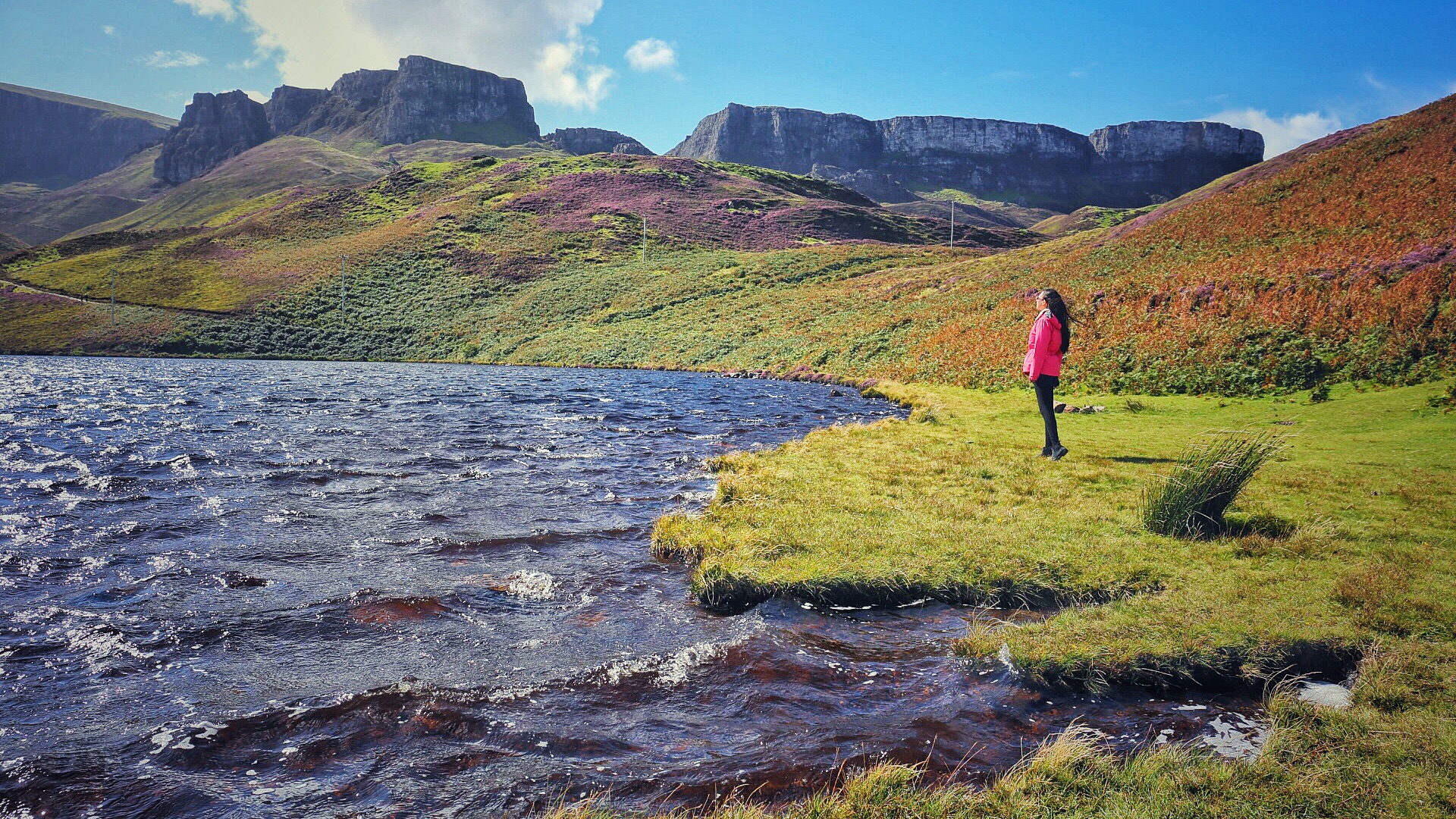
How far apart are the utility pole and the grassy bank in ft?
271

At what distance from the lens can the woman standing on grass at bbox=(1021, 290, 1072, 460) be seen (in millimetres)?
15445

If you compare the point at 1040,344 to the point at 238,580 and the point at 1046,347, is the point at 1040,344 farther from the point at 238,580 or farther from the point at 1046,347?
the point at 238,580

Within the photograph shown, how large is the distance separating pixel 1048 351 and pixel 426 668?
1369cm

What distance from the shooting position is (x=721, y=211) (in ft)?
409

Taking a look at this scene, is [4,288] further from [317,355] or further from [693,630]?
[693,630]

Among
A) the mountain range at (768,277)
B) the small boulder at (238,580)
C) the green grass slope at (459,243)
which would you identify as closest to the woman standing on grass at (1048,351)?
the mountain range at (768,277)

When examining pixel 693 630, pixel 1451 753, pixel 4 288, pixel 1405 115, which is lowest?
pixel 693 630

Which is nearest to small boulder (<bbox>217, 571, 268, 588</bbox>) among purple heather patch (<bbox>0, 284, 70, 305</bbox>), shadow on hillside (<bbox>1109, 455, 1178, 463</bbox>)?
shadow on hillside (<bbox>1109, 455, 1178, 463</bbox>)

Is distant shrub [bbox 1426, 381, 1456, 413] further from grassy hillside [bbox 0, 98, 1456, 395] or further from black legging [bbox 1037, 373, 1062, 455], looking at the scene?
black legging [bbox 1037, 373, 1062, 455]

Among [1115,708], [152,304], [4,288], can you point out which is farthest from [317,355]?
[1115,708]

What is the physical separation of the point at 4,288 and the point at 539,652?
123334 mm

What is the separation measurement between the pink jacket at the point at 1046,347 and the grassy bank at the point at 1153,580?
6.78 feet

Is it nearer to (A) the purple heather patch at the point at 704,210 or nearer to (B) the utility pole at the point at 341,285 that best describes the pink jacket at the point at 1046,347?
(B) the utility pole at the point at 341,285

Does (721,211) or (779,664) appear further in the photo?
(721,211)
